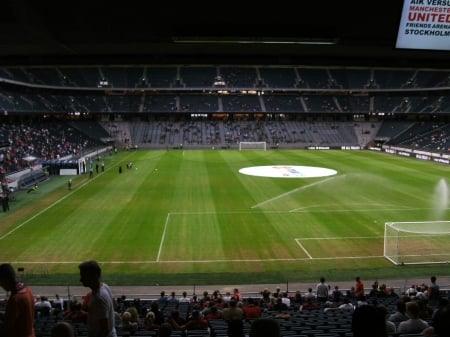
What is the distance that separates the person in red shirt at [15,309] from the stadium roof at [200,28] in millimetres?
4943

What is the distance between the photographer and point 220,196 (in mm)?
39844

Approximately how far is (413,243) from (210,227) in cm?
1182

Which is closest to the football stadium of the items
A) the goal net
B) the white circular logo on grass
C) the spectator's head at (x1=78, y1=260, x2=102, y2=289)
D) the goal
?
the spectator's head at (x1=78, y1=260, x2=102, y2=289)

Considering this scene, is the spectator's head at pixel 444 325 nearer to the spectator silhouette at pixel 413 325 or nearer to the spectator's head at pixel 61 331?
the spectator's head at pixel 61 331

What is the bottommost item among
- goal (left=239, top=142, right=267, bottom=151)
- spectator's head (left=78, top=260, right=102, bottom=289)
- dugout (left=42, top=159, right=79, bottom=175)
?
dugout (left=42, top=159, right=79, bottom=175)

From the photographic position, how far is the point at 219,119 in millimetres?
106875

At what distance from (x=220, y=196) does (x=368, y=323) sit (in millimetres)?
36325

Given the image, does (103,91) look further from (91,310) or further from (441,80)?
(91,310)

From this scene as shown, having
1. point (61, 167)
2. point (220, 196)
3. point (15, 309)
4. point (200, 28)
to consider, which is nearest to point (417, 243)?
point (220, 196)

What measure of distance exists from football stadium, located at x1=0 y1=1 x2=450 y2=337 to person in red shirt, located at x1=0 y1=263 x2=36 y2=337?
0.02 meters

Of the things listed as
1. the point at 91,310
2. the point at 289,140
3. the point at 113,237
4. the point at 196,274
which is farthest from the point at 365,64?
the point at 289,140

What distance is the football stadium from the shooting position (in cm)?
862

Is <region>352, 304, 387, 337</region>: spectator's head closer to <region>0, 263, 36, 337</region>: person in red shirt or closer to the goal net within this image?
<region>0, 263, 36, 337</region>: person in red shirt

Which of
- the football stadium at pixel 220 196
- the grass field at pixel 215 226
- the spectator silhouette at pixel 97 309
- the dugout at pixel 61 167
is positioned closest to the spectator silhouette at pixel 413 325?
the football stadium at pixel 220 196
